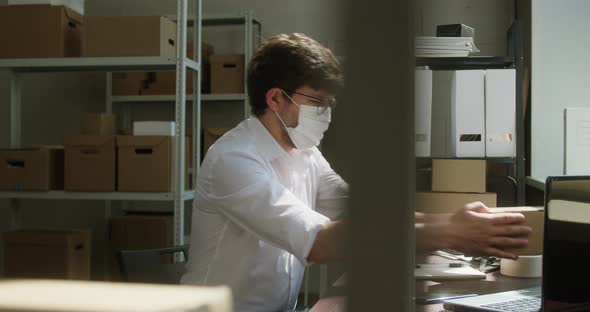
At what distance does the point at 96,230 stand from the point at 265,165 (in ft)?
9.47

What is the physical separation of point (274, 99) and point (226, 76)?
6.71 feet

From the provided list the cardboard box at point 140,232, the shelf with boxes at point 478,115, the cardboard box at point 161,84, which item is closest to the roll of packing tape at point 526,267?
the shelf with boxes at point 478,115

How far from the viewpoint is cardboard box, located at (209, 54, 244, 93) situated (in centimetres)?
368

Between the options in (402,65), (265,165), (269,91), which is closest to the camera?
(402,65)

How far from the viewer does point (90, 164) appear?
285cm

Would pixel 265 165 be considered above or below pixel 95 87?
below

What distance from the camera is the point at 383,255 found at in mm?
221

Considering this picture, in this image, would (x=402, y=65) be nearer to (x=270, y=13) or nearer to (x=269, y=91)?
(x=269, y=91)

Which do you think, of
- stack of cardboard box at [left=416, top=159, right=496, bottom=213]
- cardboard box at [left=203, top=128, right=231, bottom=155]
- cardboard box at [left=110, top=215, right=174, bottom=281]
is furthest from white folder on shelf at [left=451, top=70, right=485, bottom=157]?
cardboard box at [left=110, top=215, right=174, bottom=281]

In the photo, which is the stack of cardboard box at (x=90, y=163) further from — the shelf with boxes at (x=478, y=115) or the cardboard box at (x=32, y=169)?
the shelf with boxes at (x=478, y=115)

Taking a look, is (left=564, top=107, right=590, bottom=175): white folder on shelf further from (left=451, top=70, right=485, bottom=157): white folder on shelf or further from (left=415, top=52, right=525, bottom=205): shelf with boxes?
(left=451, top=70, right=485, bottom=157): white folder on shelf

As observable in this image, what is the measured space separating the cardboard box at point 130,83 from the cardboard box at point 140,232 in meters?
0.76

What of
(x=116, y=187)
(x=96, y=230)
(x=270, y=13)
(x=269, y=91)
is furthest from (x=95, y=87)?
(x=269, y=91)

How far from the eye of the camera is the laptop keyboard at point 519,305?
118 centimetres
